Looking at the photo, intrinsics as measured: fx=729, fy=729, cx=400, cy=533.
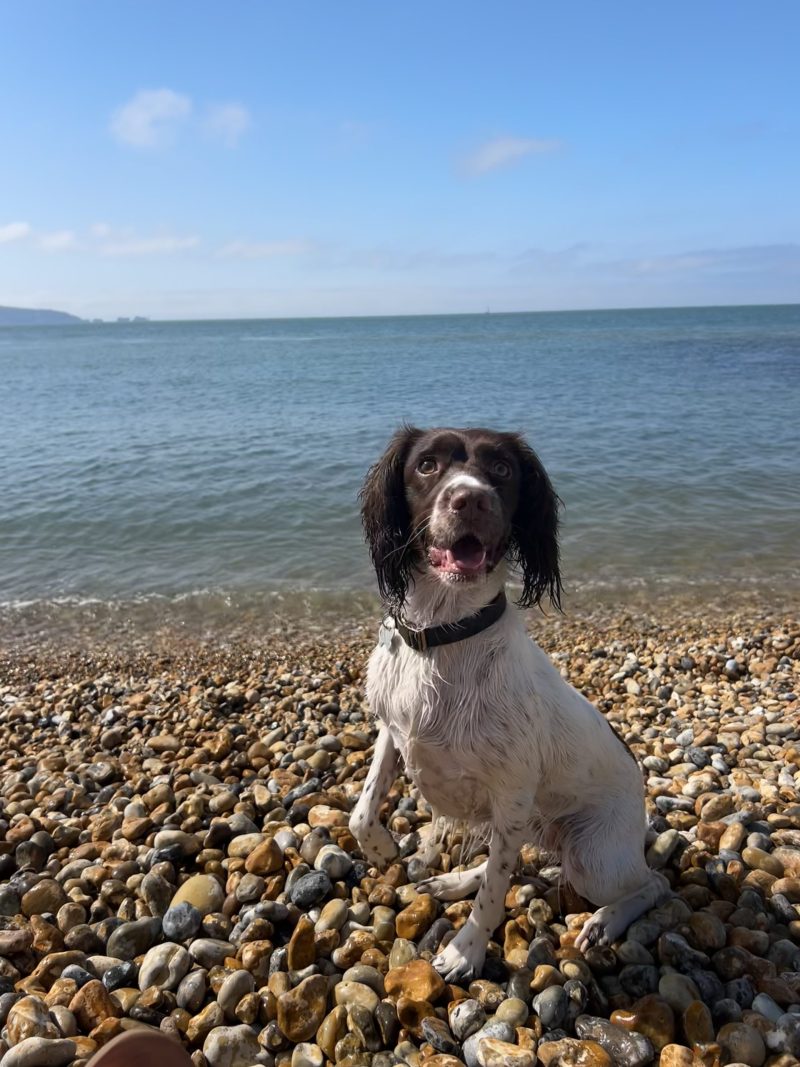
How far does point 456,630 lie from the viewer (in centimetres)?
257

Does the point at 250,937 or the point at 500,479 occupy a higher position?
the point at 500,479

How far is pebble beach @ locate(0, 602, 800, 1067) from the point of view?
2.32m

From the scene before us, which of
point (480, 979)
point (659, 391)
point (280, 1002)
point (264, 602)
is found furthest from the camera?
point (659, 391)

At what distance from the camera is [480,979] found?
2.61 m

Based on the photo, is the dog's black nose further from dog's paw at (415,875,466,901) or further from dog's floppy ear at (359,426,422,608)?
dog's paw at (415,875,466,901)

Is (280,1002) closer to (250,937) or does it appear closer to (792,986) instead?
(250,937)

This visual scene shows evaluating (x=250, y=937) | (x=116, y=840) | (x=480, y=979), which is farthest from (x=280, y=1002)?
(x=116, y=840)

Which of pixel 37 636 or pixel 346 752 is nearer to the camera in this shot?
pixel 346 752

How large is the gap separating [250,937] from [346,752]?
60.9 inches

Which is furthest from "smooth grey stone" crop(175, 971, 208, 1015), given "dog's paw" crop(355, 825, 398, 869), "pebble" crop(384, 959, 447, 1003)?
"dog's paw" crop(355, 825, 398, 869)

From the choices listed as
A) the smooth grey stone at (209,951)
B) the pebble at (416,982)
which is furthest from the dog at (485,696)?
the smooth grey stone at (209,951)

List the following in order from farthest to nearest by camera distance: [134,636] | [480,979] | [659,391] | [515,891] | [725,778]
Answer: [659,391], [134,636], [725,778], [515,891], [480,979]

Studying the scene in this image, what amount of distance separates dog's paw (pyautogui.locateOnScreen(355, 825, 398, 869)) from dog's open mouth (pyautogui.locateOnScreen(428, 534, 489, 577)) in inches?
46.5

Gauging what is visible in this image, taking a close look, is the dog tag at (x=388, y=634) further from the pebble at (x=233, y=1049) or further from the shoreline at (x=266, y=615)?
the shoreline at (x=266, y=615)
